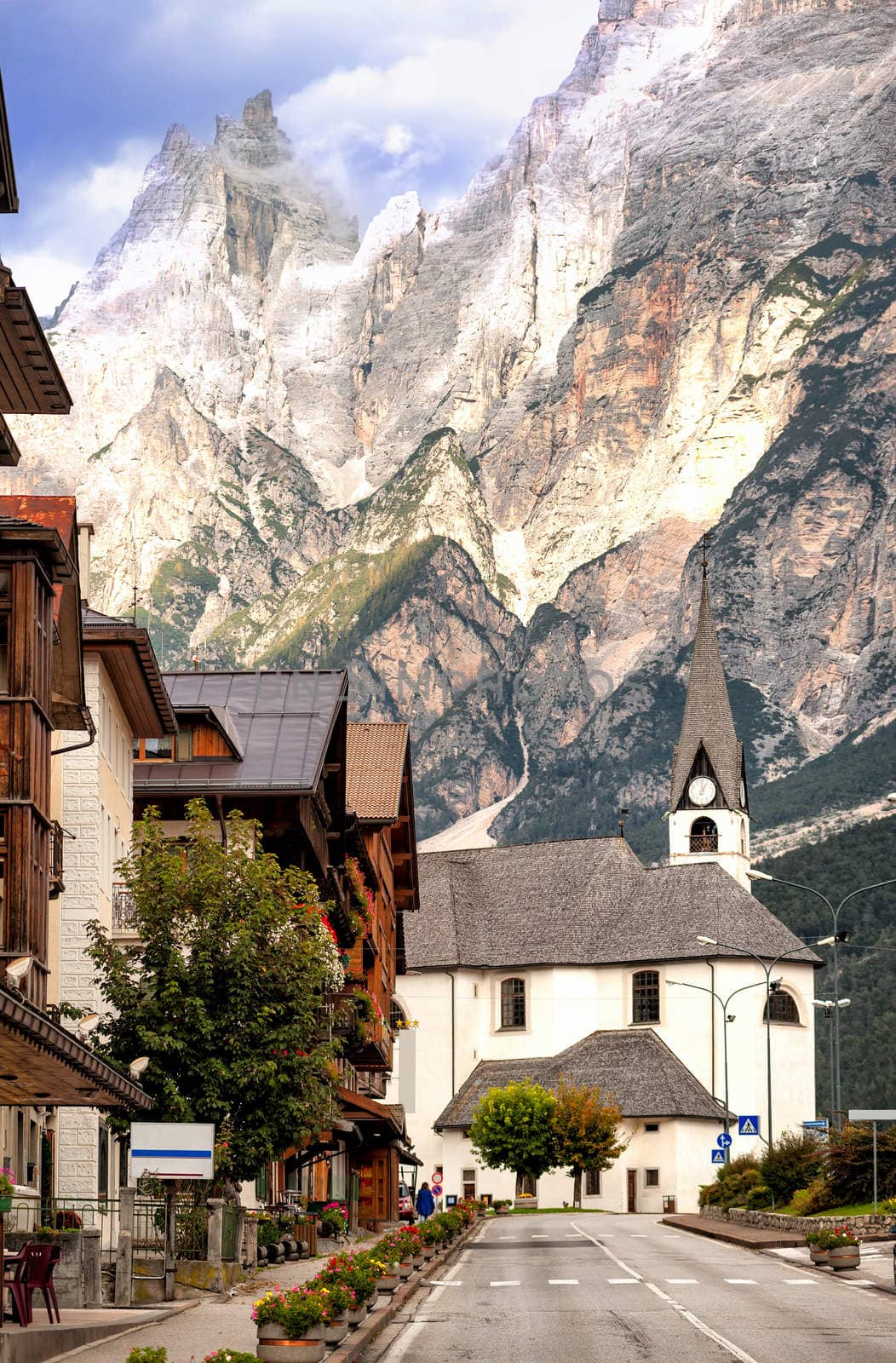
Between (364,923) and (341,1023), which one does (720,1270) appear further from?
(364,923)

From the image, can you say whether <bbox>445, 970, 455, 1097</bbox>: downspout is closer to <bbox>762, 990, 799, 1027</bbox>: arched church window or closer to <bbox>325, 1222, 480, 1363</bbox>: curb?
<bbox>762, 990, 799, 1027</bbox>: arched church window

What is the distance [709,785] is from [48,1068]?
114 meters

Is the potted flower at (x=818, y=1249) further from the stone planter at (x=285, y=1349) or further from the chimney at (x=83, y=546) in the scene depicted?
the stone planter at (x=285, y=1349)

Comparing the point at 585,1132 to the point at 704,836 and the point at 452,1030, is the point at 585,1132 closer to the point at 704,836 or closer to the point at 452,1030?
the point at 452,1030

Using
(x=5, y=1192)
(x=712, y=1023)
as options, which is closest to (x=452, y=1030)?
(x=712, y=1023)

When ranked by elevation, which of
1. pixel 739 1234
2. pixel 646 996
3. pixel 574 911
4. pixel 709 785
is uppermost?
pixel 709 785

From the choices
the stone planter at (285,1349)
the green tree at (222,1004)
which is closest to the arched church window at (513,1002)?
the green tree at (222,1004)

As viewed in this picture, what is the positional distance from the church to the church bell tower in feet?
42.1

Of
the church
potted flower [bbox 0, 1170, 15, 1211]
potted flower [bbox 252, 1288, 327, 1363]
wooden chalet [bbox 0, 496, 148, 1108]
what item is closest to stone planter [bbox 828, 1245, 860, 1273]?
wooden chalet [bbox 0, 496, 148, 1108]

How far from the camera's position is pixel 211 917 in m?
33.1

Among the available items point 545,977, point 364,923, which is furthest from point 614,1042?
point 364,923

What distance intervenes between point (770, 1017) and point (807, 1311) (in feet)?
247

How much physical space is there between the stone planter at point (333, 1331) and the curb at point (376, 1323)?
97 mm

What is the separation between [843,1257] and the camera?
3700 cm
